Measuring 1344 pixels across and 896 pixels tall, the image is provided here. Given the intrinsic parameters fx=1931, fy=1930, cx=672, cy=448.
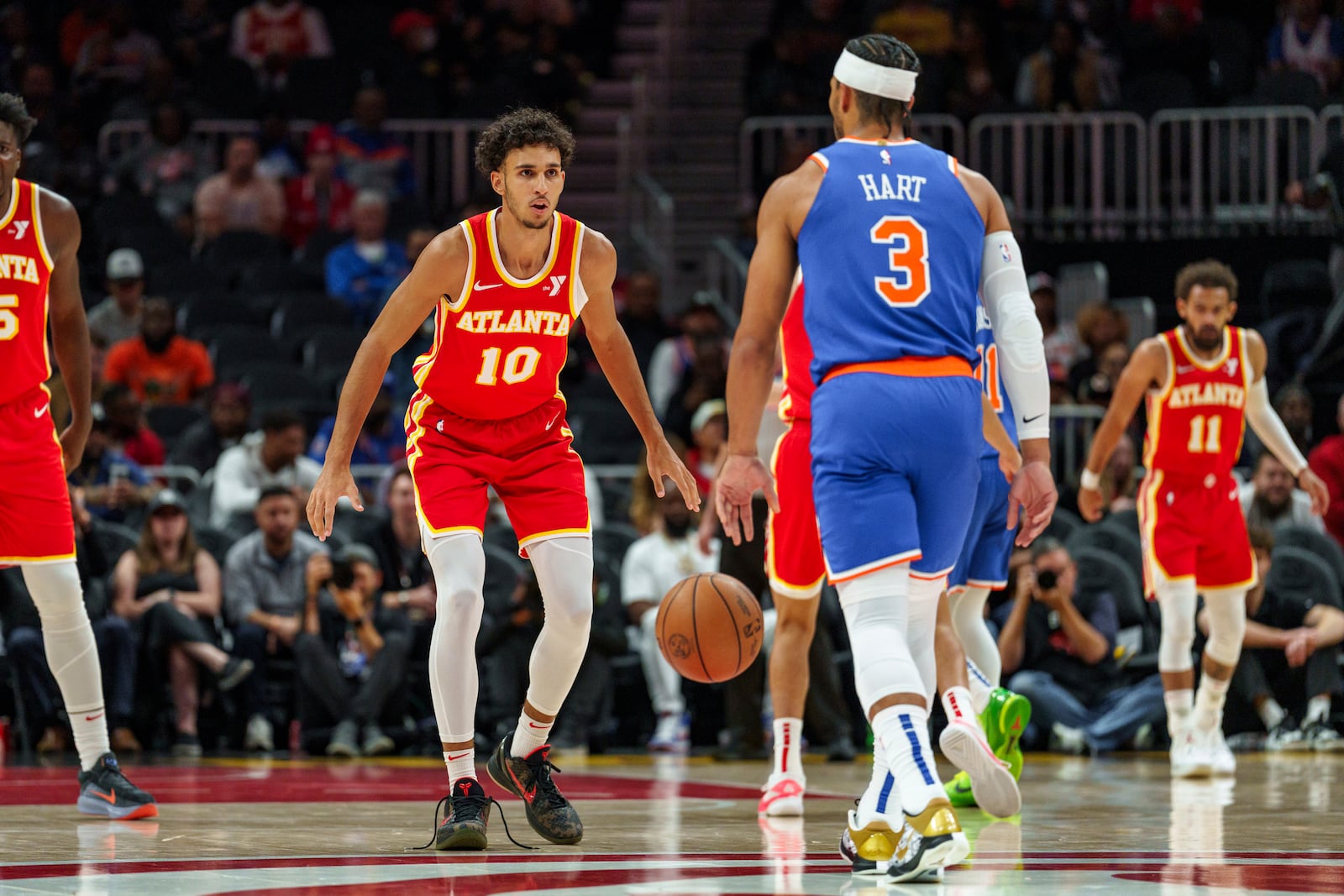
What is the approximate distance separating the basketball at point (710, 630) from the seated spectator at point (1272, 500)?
5322 millimetres

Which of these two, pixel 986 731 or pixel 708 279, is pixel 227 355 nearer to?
pixel 708 279

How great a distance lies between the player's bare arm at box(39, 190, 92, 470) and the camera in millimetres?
6578

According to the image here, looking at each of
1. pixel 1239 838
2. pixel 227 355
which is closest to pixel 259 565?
pixel 227 355

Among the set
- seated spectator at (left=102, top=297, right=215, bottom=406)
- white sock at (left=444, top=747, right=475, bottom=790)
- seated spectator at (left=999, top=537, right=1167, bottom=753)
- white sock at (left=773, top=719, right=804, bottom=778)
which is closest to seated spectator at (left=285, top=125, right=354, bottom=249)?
seated spectator at (left=102, top=297, right=215, bottom=406)

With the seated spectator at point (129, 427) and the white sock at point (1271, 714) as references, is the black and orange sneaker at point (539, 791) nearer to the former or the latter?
the white sock at point (1271, 714)

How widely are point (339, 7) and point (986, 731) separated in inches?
494

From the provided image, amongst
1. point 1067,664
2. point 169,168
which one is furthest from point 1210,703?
point 169,168

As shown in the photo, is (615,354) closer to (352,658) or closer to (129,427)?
(352,658)

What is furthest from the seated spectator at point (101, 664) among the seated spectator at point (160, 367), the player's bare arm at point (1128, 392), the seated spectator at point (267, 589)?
the player's bare arm at point (1128, 392)

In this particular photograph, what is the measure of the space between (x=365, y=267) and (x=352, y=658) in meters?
4.36

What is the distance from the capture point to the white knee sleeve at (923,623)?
5121mm

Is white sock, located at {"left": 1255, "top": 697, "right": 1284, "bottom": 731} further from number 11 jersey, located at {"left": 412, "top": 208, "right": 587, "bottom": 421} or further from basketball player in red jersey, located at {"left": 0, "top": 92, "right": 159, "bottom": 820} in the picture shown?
basketball player in red jersey, located at {"left": 0, "top": 92, "right": 159, "bottom": 820}

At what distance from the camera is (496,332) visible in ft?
19.0

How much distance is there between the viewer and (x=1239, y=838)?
595 cm
